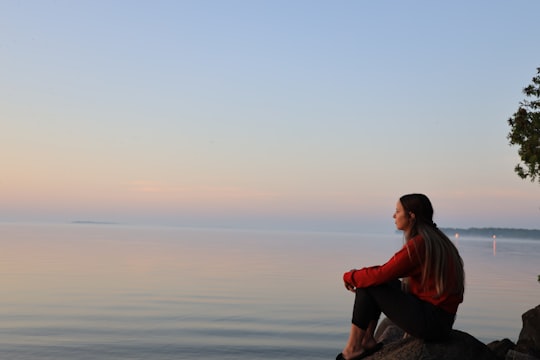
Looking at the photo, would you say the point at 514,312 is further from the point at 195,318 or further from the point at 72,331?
the point at 72,331

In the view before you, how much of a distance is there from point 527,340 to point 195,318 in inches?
592

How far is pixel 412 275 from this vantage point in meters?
8.27

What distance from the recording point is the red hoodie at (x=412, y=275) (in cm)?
806

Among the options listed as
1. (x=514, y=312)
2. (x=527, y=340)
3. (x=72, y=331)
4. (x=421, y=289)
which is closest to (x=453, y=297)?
(x=421, y=289)

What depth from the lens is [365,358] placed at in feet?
29.1

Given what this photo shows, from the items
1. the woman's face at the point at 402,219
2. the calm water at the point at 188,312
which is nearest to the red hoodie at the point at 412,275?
the woman's face at the point at 402,219

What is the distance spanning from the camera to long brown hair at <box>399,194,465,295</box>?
802 cm

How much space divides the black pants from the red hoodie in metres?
0.09

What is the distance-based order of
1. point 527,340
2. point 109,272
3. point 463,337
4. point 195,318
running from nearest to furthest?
point 463,337, point 527,340, point 195,318, point 109,272

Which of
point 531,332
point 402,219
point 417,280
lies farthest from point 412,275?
point 531,332

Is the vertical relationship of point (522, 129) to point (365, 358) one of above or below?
above

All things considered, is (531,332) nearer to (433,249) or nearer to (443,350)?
(443,350)

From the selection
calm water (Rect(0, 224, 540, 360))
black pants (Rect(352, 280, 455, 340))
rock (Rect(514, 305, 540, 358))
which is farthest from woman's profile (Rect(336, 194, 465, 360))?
calm water (Rect(0, 224, 540, 360))

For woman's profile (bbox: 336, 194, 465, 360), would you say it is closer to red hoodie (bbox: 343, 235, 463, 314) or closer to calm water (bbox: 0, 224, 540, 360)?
red hoodie (bbox: 343, 235, 463, 314)
